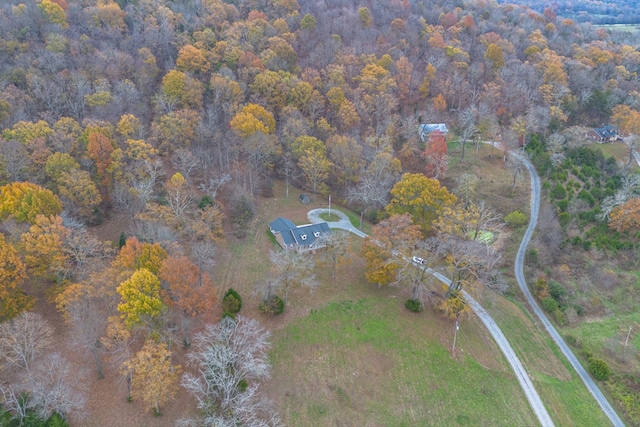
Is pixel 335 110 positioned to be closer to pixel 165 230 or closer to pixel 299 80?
pixel 299 80

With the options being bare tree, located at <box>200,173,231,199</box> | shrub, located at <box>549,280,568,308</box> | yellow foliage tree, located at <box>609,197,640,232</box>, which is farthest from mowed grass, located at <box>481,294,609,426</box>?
bare tree, located at <box>200,173,231,199</box>

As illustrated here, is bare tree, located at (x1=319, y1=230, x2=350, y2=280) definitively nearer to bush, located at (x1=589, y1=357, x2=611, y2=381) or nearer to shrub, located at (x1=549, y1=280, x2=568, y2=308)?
shrub, located at (x1=549, y1=280, x2=568, y2=308)

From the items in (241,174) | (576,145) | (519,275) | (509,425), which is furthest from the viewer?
(576,145)

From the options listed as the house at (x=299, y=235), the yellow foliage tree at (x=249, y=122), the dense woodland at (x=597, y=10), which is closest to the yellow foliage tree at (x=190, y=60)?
the yellow foliage tree at (x=249, y=122)

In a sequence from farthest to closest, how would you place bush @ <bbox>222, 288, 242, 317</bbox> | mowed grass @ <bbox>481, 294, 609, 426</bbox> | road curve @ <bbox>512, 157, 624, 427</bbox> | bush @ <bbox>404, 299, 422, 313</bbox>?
bush @ <bbox>404, 299, 422, 313</bbox>
bush @ <bbox>222, 288, 242, 317</bbox>
road curve @ <bbox>512, 157, 624, 427</bbox>
mowed grass @ <bbox>481, 294, 609, 426</bbox>

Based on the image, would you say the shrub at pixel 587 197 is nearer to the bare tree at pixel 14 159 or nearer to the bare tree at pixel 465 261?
the bare tree at pixel 465 261

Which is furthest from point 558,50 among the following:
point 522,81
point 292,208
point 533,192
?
point 292,208

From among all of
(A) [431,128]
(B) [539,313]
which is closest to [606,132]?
(A) [431,128]
